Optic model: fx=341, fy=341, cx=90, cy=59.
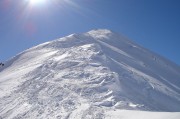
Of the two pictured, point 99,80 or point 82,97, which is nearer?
point 82,97

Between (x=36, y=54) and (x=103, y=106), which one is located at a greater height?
(x=36, y=54)

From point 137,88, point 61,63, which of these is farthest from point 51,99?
point 61,63

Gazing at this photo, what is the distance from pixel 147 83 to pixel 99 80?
15.6 meters

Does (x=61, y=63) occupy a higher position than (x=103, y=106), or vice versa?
(x=61, y=63)

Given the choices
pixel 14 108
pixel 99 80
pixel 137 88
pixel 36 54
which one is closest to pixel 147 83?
pixel 137 88

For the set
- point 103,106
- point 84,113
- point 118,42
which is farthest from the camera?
point 118,42

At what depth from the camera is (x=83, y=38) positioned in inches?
5591

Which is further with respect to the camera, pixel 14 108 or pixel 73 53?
pixel 73 53

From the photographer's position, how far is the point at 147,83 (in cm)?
8762

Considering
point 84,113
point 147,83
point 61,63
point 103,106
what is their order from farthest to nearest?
point 61,63 < point 147,83 < point 103,106 < point 84,113

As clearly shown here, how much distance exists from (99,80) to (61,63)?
68.3 ft

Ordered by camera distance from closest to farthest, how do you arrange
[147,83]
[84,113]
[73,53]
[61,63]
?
[84,113], [147,83], [61,63], [73,53]

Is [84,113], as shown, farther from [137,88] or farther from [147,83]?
[147,83]

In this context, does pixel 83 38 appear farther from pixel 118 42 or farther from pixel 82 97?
pixel 82 97
